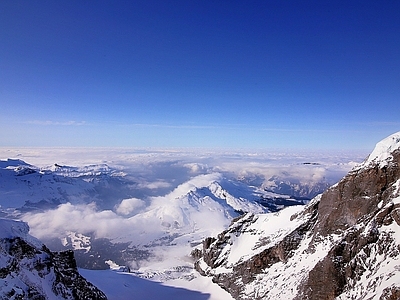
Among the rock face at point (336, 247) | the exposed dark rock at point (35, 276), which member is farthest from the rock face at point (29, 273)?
the rock face at point (336, 247)

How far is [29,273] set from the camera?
148 feet

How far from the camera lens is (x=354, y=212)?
2498 inches

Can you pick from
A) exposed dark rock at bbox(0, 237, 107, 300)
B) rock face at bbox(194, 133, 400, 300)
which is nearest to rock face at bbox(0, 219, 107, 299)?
exposed dark rock at bbox(0, 237, 107, 300)

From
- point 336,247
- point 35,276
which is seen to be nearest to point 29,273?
point 35,276

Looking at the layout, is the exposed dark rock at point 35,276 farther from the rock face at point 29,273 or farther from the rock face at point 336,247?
the rock face at point 336,247

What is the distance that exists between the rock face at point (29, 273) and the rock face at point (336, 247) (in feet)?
145

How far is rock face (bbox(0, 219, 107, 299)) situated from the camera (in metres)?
38.7

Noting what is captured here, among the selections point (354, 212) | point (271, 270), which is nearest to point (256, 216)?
point (271, 270)

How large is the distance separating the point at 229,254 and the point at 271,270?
26235 millimetres

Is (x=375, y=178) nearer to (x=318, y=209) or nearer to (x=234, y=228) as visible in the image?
(x=318, y=209)

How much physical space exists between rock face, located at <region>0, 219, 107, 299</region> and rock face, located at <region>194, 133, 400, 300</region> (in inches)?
1742

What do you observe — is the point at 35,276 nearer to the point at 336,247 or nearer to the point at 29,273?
the point at 29,273

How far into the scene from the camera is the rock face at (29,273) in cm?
3868

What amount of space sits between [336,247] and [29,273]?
197 ft
